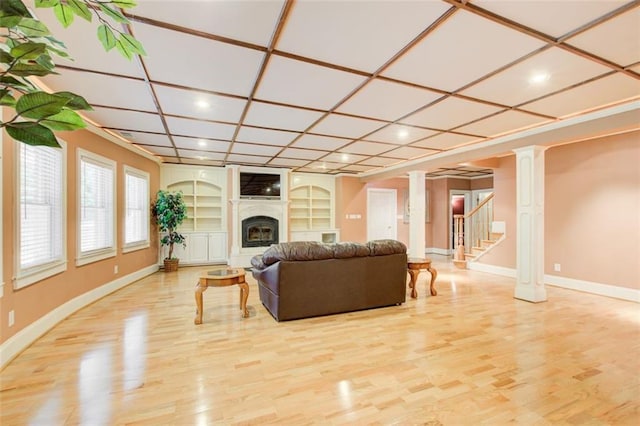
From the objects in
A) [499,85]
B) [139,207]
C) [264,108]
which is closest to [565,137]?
[499,85]

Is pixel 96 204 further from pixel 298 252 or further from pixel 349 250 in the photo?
pixel 349 250

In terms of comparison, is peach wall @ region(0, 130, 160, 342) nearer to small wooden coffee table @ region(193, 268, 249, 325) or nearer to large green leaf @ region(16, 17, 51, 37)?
small wooden coffee table @ region(193, 268, 249, 325)

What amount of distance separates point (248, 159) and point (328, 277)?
394 cm

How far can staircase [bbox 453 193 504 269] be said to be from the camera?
6785 millimetres

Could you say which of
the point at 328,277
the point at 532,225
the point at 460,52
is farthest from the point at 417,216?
the point at 460,52

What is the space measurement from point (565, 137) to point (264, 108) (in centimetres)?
398

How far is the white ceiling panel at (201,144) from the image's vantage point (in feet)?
16.2

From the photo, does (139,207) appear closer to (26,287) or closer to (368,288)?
(26,287)

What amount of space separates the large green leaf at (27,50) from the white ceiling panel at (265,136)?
359cm

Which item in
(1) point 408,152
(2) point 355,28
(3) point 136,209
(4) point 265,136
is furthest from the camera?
(3) point 136,209

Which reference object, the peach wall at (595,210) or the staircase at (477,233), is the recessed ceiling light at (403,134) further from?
the staircase at (477,233)

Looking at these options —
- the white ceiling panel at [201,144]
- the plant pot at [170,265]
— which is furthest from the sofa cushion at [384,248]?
the plant pot at [170,265]

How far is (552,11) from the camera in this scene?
1851 millimetres

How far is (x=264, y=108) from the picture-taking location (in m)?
3.48
